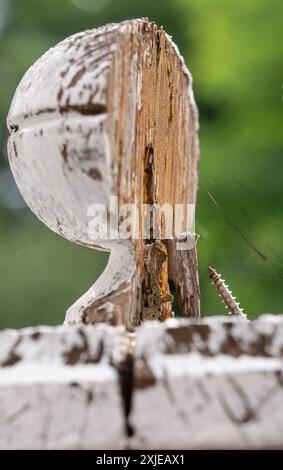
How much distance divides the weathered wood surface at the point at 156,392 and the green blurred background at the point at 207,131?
5.38 ft

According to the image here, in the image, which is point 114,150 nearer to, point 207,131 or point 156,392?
point 156,392

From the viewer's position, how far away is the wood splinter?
1.91 feet

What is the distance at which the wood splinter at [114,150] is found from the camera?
0.58 meters

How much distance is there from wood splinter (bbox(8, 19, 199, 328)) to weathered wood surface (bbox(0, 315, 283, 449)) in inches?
6.0

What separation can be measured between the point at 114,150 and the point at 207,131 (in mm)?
3758

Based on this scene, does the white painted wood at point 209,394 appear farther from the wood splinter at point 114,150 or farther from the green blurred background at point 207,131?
the green blurred background at point 207,131

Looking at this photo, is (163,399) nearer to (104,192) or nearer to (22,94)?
(104,192)

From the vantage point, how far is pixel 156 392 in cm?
44

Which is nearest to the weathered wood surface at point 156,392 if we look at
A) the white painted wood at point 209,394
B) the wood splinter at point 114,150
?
the white painted wood at point 209,394

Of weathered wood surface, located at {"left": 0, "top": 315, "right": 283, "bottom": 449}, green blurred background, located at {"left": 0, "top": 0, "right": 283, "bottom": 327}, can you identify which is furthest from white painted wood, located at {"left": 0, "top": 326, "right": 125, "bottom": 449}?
green blurred background, located at {"left": 0, "top": 0, "right": 283, "bottom": 327}

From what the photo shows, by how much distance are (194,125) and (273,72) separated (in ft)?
10.6

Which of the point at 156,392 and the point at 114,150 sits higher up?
the point at 114,150

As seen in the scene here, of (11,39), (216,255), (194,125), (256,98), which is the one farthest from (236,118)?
(194,125)

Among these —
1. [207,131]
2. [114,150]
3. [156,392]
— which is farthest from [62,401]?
[207,131]
